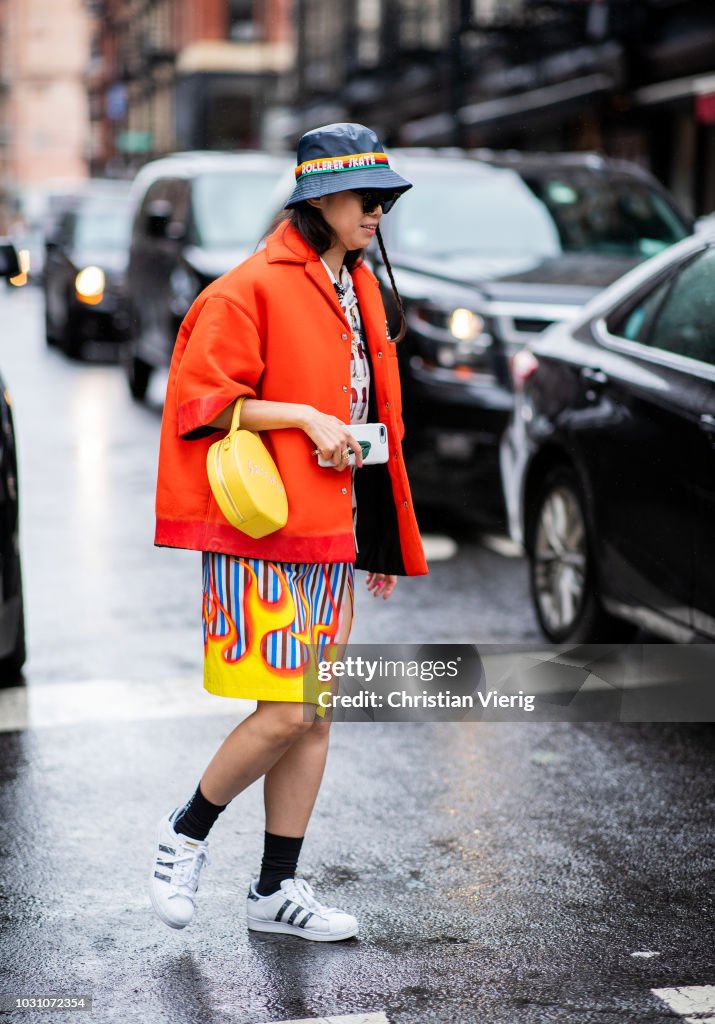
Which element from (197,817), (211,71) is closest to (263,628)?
(197,817)

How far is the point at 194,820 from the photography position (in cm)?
393

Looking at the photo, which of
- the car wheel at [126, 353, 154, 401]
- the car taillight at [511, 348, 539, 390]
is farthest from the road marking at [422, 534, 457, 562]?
the car wheel at [126, 353, 154, 401]

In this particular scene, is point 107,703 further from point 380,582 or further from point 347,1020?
point 347,1020

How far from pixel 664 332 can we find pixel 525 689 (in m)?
1.35

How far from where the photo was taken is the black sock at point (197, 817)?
3.91 m

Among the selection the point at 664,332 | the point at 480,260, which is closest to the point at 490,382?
the point at 480,260

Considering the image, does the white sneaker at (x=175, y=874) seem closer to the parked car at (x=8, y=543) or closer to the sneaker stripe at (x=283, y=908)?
the sneaker stripe at (x=283, y=908)

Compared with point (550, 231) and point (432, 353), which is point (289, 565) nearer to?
point (432, 353)

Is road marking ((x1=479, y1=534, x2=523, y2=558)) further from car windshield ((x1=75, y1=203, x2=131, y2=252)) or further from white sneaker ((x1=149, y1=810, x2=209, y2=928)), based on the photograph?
car windshield ((x1=75, y1=203, x2=131, y2=252))

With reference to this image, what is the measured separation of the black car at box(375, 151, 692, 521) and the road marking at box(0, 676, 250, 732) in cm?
284

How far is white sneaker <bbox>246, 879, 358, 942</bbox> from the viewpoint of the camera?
12.8ft

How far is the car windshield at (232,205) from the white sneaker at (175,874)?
9889 mm

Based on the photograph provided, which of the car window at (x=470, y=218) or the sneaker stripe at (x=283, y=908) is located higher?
the car window at (x=470, y=218)

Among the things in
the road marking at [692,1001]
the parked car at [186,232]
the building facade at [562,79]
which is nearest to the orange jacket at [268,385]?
the road marking at [692,1001]
